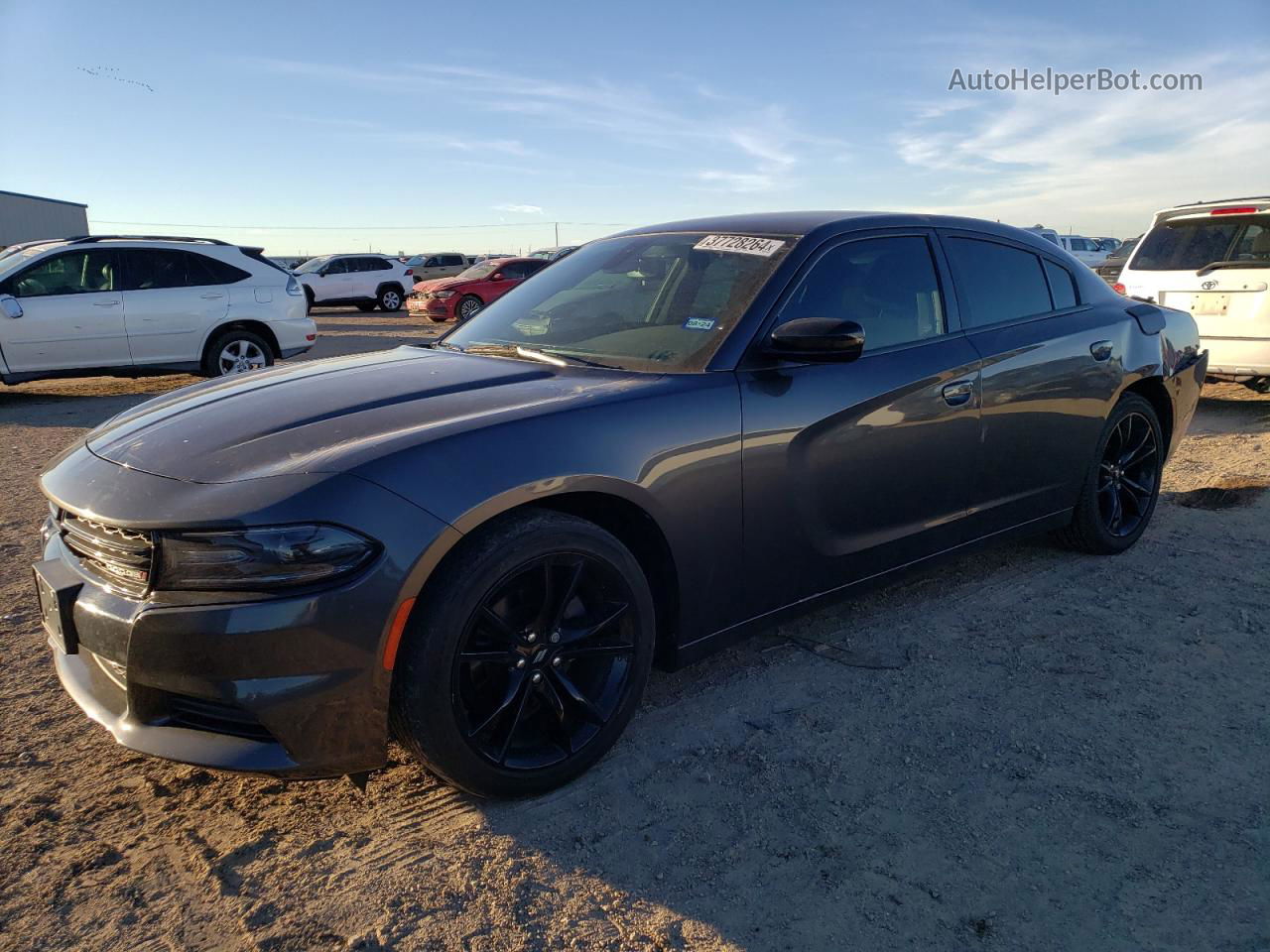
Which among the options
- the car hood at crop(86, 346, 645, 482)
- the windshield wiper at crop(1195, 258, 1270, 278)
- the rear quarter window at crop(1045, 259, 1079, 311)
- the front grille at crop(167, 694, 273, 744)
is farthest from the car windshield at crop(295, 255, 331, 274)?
the front grille at crop(167, 694, 273, 744)

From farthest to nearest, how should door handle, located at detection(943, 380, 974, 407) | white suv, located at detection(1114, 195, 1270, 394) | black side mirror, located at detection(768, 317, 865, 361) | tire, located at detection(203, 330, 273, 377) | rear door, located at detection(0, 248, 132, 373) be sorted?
tire, located at detection(203, 330, 273, 377) < rear door, located at detection(0, 248, 132, 373) < white suv, located at detection(1114, 195, 1270, 394) < door handle, located at detection(943, 380, 974, 407) < black side mirror, located at detection(768, 317, 865, 361)

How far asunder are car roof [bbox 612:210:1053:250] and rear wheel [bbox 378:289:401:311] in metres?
23.9

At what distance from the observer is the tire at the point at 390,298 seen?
26516 millimetres

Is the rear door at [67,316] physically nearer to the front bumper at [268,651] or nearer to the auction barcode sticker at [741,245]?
the auction barcode sticker at [741,245]

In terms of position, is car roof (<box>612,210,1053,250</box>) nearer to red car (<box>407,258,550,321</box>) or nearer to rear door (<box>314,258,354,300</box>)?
red car (<box>407,258,550,321</box>)

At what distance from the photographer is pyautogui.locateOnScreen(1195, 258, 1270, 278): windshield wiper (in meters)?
7.84

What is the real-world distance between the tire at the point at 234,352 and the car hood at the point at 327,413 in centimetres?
768

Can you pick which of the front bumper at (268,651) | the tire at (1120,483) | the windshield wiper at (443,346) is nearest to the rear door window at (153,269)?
the windshield wiper at (443,346)

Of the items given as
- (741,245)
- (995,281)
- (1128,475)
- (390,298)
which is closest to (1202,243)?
(1128,475)

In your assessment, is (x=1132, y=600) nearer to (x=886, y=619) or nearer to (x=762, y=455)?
(x=886, y=619)

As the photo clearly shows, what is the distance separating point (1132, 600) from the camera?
4.06 meters

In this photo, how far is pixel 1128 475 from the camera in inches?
184

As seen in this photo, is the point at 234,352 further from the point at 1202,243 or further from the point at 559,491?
the point at 1202,243

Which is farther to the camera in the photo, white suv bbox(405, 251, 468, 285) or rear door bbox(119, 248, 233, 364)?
white suv bbox(405, 251, 468, 285)
